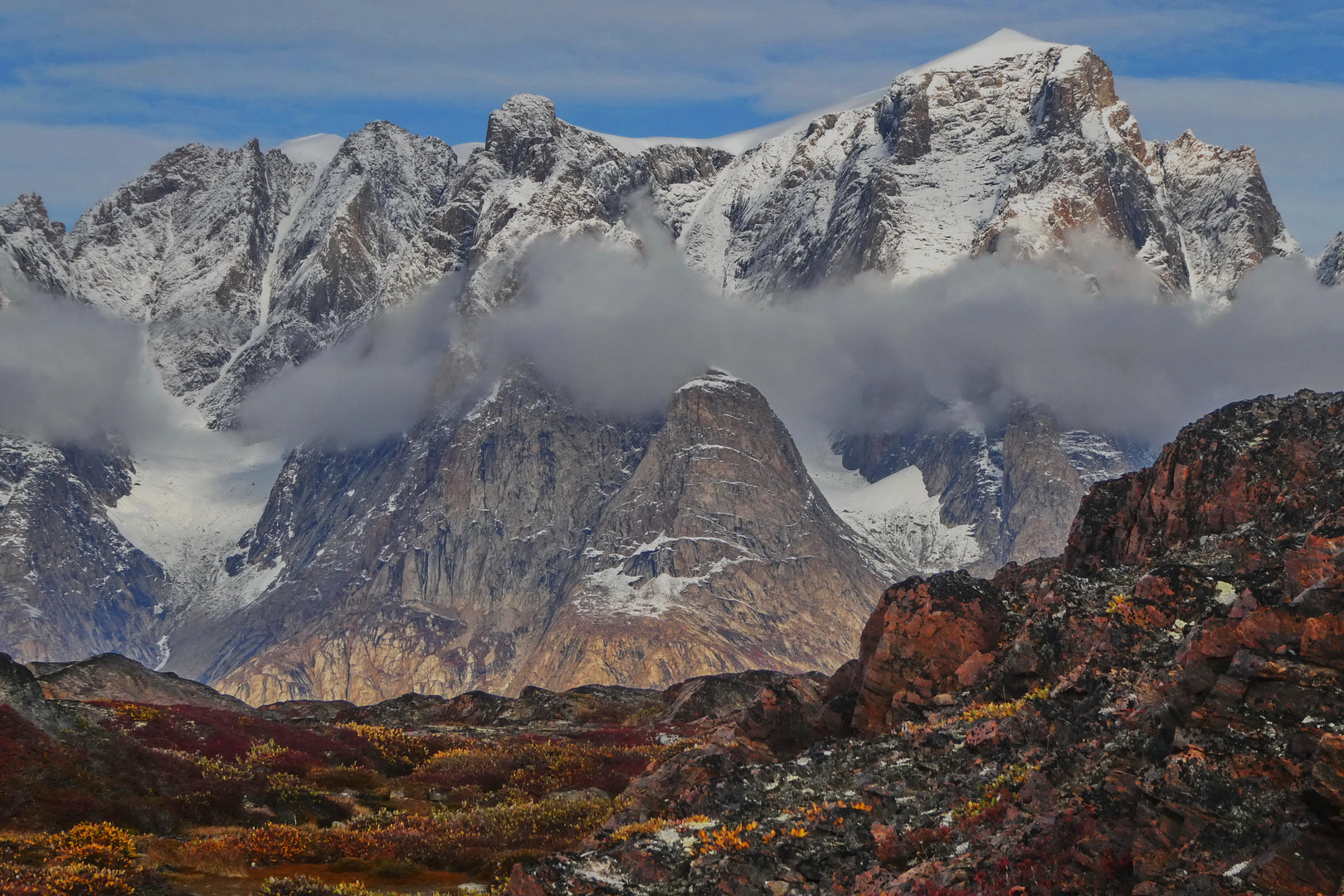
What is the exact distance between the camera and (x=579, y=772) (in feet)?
190

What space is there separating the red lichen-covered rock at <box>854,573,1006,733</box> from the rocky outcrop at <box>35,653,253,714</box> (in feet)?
192

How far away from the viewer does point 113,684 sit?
98.4m

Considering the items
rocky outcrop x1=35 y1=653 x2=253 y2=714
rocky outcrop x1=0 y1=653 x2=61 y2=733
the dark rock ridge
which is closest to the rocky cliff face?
the dark rock ridge

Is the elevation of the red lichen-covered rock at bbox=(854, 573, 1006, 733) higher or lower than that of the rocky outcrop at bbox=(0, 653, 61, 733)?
lower

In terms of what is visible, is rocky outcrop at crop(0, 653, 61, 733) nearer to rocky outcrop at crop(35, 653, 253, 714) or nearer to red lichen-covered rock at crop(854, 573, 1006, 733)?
red lichen-covered rock at crop(854, 573, 1006, 733)

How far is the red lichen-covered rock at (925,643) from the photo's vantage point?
46125mm

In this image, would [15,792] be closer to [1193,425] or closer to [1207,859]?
[1207,859]

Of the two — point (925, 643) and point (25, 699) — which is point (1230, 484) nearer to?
point (925, 643)

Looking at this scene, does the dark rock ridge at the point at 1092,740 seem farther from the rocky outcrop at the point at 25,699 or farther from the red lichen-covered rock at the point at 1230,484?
the rocky outcrop at the point at 25,699

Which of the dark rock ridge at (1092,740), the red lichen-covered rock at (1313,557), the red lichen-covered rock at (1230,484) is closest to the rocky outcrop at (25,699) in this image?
the dark rock ridge at (1092,740)

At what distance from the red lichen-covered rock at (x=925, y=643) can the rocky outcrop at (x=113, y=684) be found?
2300 inches

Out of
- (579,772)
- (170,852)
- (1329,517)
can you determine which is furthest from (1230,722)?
(579,772)

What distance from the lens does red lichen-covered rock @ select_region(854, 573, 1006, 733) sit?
46.1m

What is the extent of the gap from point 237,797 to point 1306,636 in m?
35.9
